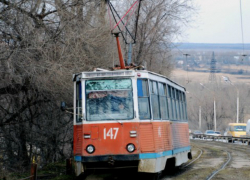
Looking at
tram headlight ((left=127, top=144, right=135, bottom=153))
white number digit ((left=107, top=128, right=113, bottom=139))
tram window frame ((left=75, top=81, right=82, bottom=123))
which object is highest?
tram window frame ((left=75, top=81, right=82, bottom=123))

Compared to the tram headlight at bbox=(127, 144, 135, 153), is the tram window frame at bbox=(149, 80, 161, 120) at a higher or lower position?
higher

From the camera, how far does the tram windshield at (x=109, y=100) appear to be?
12.8 m

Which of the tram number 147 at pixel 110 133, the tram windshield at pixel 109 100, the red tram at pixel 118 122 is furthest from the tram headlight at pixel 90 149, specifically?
the tram windshield at pixel 109 100

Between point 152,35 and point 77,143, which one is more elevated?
point 152,35

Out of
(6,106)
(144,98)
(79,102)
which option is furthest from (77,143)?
(6,106)

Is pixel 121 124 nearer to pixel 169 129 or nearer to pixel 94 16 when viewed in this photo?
pixel 169 129

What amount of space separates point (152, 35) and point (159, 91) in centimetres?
1389

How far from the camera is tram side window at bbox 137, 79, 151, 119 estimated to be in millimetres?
12859

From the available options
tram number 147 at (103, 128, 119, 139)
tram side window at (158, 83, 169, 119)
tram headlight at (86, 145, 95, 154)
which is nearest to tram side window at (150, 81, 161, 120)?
tram side window at (158, 83, 169, 119)

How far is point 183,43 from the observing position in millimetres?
28812

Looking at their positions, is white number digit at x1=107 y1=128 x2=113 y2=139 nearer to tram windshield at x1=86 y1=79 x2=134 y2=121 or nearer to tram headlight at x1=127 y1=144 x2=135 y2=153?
tram windshield at x1=86 y1=79 x2=134 y2=121

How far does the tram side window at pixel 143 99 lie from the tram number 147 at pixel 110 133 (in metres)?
0.75

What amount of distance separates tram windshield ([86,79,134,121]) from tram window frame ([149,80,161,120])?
0.65m

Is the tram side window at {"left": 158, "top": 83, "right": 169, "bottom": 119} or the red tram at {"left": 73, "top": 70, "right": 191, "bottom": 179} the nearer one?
the red tram at {"left": 73, "top": 70, "right": 191, "bottom": 179}
